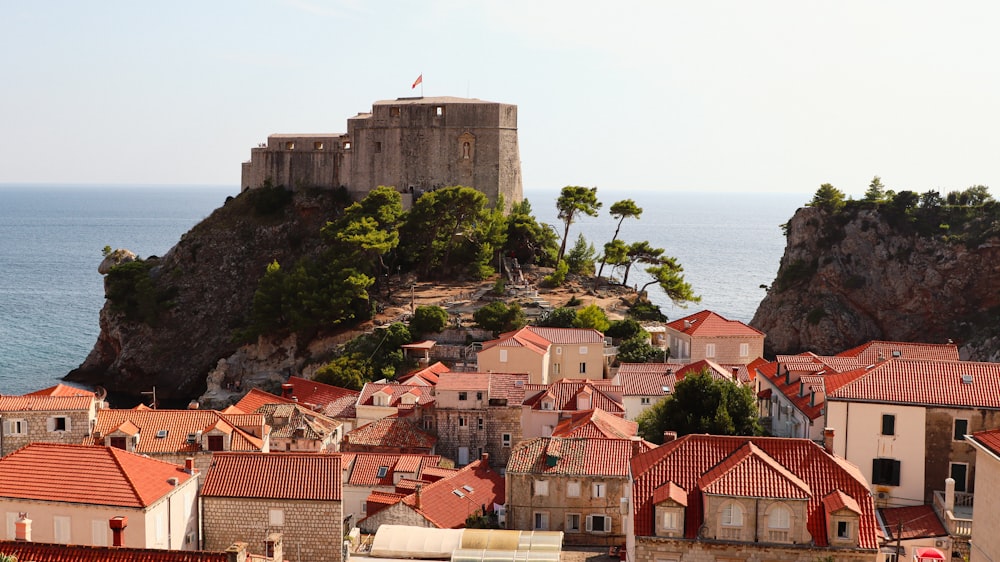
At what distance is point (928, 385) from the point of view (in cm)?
2906

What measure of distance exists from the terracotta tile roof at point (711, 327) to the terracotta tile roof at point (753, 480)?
87.1 ft

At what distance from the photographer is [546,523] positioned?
30031 mm

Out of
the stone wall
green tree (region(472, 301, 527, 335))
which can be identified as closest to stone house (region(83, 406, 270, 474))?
the stone wall

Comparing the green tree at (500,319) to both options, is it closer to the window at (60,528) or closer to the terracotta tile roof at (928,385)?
the terracotta tile roof at (928,385)

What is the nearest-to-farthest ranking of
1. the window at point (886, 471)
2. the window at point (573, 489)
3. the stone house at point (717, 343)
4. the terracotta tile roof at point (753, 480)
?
the terracotta tile roof at point (753, 480) < the window at point (886, 471) < the window at point (573, 489) < the stone house at point (717, 343)

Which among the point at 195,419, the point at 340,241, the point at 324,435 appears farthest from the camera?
the point at 340,241

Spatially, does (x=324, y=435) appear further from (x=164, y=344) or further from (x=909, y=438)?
(x=164, y=344)

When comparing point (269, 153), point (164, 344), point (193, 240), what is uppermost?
point (269, 153)

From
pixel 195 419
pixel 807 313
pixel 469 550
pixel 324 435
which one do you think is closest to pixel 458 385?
pixel 324 435

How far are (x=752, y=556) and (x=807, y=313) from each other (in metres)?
50.8

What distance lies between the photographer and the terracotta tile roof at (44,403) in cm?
3272

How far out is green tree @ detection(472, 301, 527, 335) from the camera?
53.7m

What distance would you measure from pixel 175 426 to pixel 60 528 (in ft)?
40.4

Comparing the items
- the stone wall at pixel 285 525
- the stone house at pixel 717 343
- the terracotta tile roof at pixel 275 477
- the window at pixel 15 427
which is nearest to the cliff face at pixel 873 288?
the stone house at pixel 717 343
